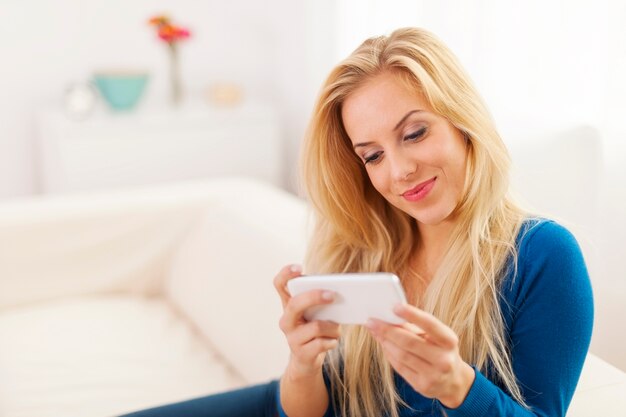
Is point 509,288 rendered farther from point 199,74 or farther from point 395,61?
point 199,74

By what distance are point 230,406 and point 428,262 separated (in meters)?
0.43

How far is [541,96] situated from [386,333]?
145cm

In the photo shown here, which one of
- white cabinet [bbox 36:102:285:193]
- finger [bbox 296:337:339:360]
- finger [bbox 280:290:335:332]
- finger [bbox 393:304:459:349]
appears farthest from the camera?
white cabinet [bbox 36:102:285:193]

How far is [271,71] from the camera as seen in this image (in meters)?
4.18

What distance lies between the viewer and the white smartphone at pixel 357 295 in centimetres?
96

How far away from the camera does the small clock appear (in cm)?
346

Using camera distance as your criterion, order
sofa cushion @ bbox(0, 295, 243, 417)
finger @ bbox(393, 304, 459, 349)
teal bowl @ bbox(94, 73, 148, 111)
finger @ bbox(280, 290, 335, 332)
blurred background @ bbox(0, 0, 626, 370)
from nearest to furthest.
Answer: finger @ bbox(393, 304, 459, 349)
finger @ bbox(280, 290, 335, 332)
sofa cushion @ bbox(0, 295, 243, 417)
blurred background @ bbox(0, 0, 626, 370)
teal bowl @ bbox(94, 73, 148, 111)

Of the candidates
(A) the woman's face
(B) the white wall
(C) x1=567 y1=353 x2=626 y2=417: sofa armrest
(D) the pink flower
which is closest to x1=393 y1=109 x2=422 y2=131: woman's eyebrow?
(A) the woman's face

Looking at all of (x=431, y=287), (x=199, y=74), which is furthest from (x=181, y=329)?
(x=199, y=74)

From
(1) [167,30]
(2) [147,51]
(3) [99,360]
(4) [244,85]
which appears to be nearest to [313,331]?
(3) [99,360]

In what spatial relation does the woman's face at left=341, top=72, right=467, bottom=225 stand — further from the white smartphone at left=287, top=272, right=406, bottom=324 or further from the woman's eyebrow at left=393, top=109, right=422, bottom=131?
the white smartphone at left=287, top=272, right=406, bottom=324

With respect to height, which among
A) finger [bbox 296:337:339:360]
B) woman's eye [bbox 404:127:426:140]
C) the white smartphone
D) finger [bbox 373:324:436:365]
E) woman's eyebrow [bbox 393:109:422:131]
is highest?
woman's eyebrow [bbox 393:109:422:131]

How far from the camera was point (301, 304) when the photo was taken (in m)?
1.09

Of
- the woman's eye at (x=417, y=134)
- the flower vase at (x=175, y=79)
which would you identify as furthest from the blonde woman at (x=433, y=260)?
the flower vase at (x=175, y=79)
